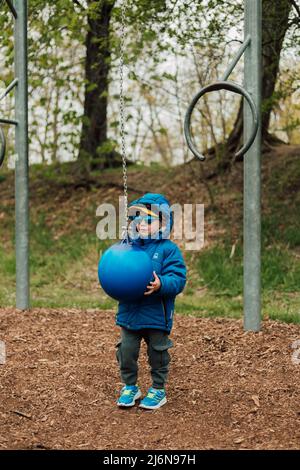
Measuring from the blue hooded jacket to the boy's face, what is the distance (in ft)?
0.11

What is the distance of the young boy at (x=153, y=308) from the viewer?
3668 mm

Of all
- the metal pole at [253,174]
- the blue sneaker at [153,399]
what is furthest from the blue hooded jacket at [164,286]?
the metal pole at [253,174]

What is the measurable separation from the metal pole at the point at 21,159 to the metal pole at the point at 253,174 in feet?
7.00

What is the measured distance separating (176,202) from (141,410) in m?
7.14

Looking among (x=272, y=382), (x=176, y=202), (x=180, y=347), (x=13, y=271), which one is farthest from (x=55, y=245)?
(x=272, y=382)

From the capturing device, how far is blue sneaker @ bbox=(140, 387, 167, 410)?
12.4ft

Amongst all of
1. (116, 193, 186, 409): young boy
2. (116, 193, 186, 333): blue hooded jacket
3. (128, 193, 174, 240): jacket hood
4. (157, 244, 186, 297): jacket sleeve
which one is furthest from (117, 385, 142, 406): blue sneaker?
(128, 193, 174, 240): jacket hood

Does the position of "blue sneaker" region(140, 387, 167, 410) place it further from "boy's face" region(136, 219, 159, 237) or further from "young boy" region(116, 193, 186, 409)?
"boy's face" region(136, 219, 159, 237)

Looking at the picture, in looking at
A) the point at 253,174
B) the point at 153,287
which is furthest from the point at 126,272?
the point at 253,174

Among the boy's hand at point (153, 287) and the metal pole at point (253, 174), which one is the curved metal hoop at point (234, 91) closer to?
the metal pole at point (253, 174)

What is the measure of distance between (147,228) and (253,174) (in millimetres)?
1690

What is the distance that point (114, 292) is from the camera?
135 inches

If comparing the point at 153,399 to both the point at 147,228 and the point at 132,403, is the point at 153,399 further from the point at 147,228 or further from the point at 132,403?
the point at 147,228

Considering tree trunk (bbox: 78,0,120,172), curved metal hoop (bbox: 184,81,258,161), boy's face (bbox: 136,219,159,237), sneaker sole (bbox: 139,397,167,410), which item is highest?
tree trunk (bbox: 78,0,120,172)
